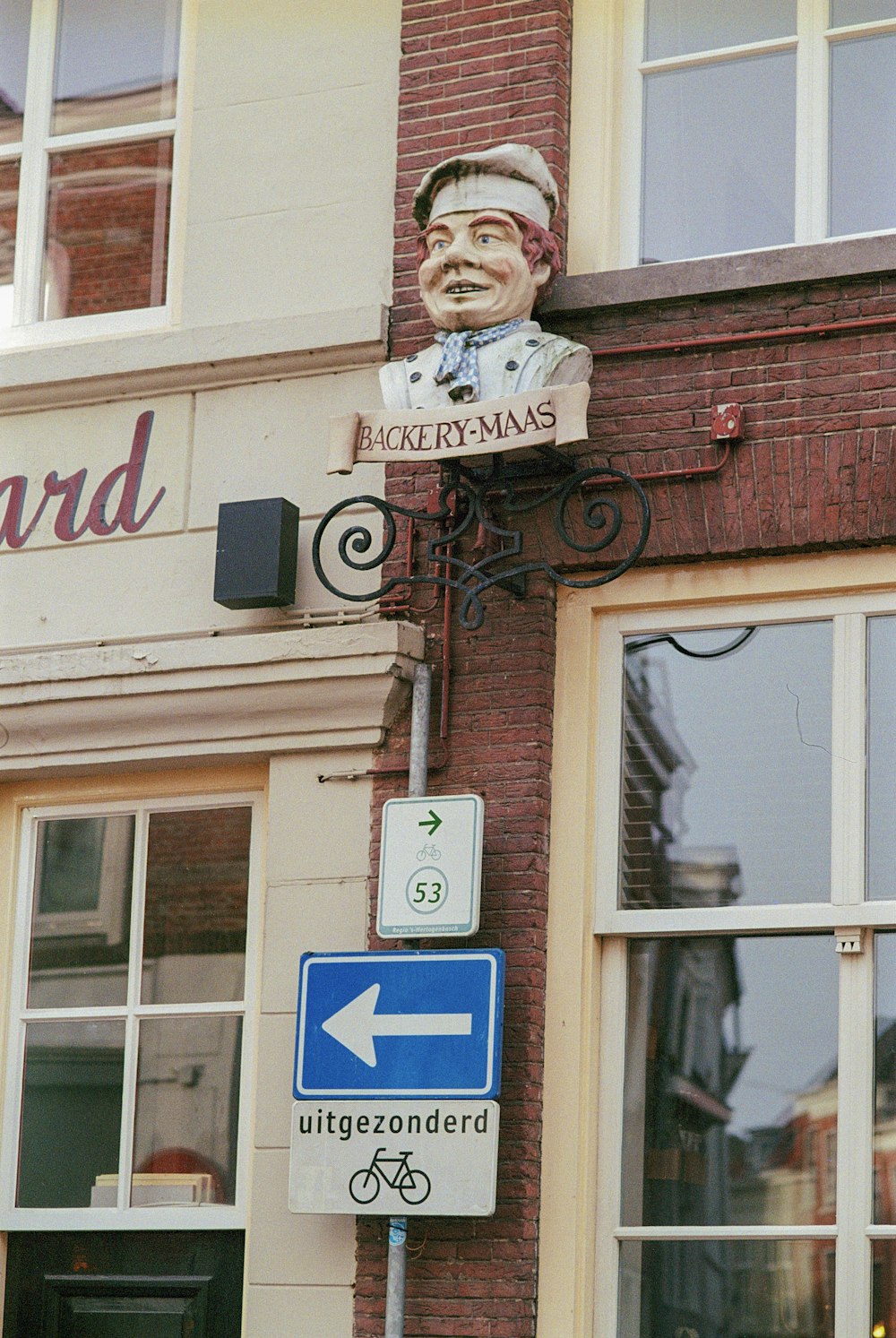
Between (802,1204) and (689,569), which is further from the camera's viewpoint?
(689,569)

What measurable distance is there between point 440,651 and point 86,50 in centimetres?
318

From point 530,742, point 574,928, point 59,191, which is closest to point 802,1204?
point 574,928

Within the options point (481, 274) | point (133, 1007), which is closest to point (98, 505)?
point (481, 274)

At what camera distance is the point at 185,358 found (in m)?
8.20

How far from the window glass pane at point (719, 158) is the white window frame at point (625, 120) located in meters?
0.04

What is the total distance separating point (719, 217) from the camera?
7.85 metres

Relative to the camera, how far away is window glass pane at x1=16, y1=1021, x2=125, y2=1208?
7824mm

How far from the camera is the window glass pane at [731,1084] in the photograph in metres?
6.82

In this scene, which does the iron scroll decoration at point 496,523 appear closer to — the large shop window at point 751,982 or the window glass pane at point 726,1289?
the large shop window at point 751,982

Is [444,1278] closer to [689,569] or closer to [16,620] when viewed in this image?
[689,569]

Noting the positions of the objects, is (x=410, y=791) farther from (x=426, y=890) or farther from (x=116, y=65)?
(x=116, y=65)

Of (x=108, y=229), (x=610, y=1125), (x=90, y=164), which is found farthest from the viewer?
(x=90, y=164)

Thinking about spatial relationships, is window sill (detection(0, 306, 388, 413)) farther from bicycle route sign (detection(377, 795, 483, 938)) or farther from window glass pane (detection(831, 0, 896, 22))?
window glass pane (detection(831, 0, 896, 22))

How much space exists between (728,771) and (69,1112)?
266cm
